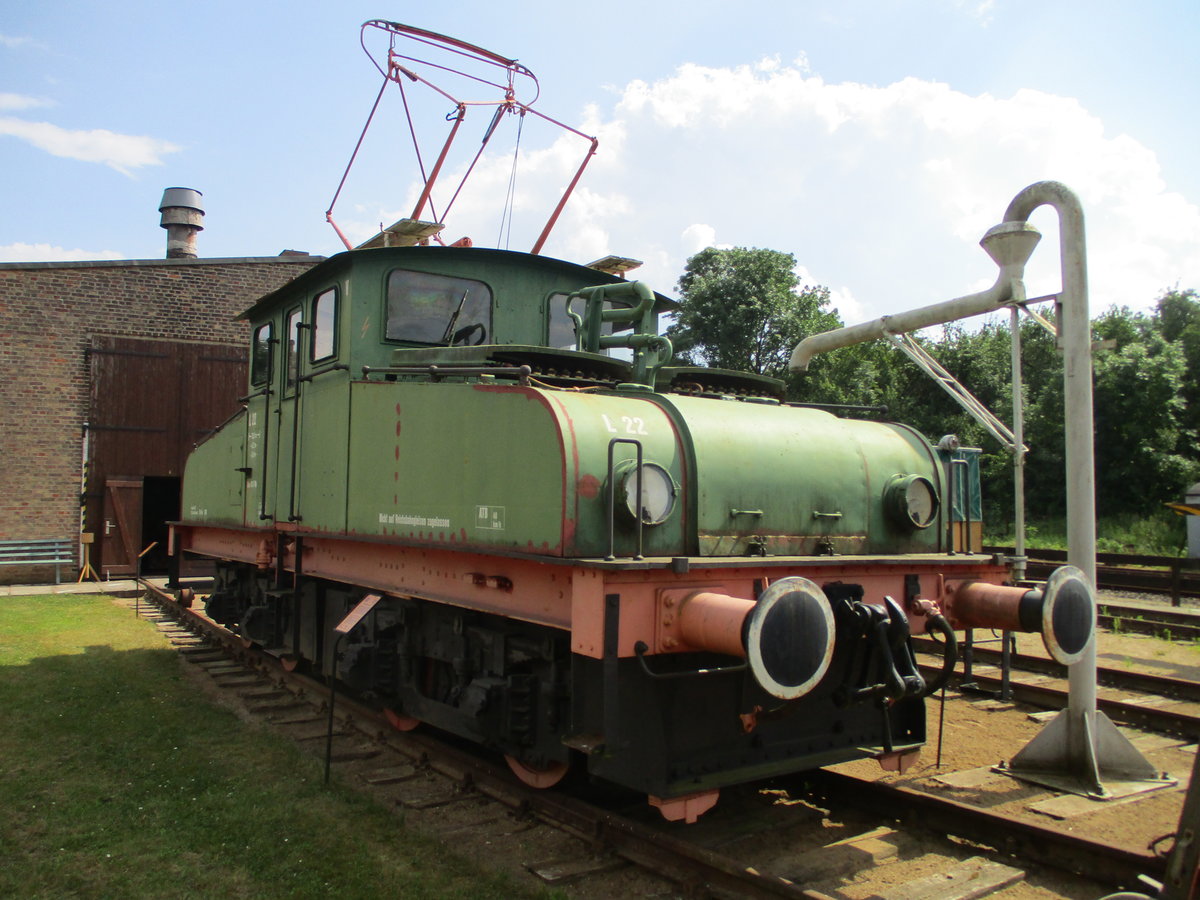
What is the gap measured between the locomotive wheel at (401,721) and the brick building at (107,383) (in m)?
12.9

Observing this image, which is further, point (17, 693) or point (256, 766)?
point (17, 693)

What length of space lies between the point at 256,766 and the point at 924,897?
4151 millimetres

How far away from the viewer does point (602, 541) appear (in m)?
4.14

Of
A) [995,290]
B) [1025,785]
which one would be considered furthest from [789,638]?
[995,290]

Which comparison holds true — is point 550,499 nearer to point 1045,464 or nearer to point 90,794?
point 90,794

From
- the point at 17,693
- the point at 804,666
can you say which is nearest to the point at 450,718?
the point at 804,666

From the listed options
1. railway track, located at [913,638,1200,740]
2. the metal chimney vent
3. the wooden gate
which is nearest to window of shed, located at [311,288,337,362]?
railway track, located at [913,638,1200,740]

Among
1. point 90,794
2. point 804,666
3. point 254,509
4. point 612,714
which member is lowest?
point 90,794

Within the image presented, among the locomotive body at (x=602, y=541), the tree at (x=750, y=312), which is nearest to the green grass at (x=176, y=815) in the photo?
the locomotive body at (x=602, y=541)

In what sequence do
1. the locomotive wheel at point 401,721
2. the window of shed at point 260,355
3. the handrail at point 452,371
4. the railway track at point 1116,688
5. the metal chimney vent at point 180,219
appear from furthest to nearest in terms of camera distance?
the metal chimney vent at point 180,219
the window of shed at point 260,355
the railway track at point 1116,688
the locomotive wheel at point 401,721
the handrail at point 452,371

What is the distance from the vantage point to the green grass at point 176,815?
4.12 m

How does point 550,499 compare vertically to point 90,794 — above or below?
above

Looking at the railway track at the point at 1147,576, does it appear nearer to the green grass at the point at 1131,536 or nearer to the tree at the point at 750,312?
the green grass at the point at 1131,536

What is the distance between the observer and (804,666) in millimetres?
3578
